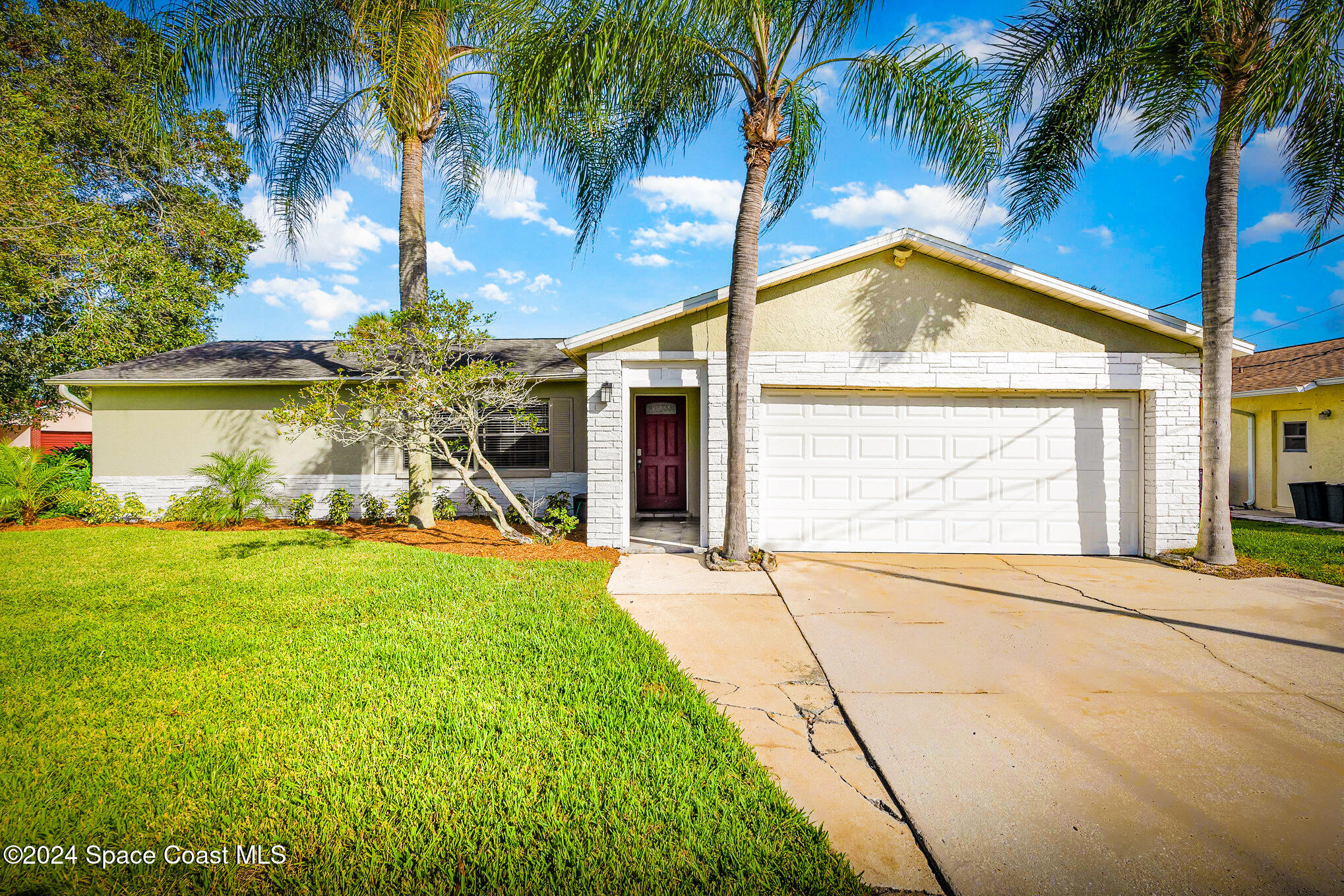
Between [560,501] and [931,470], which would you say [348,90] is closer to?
[560,501]

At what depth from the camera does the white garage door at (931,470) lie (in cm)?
782

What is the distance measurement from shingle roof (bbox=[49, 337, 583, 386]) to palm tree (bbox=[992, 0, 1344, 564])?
26.3 feet

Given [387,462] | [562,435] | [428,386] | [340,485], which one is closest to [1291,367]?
[562,435]

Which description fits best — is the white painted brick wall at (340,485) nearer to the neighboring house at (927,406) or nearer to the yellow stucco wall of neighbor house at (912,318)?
the neighboring house at (927,406)

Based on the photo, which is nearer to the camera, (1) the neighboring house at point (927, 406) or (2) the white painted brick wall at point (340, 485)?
(1) the neighboring house at point (927, 406)

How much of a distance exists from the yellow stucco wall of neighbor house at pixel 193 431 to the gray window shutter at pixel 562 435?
0.29 ft

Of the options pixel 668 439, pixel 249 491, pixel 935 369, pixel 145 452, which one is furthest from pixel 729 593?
pixel 145 452

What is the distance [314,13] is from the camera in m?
8.02

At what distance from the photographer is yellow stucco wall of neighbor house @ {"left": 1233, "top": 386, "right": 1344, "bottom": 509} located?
11703mm

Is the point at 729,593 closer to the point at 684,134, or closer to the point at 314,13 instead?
the point at 684,134

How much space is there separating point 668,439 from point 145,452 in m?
10.2

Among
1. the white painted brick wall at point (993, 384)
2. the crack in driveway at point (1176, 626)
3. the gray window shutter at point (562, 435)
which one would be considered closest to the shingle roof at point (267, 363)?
the gray window shutter at point (562, 435)

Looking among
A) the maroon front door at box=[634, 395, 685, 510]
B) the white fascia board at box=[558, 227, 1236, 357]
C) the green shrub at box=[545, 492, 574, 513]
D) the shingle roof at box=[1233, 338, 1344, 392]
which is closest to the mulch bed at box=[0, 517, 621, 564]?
the green shrub at box=[545, 492, 574, 513]

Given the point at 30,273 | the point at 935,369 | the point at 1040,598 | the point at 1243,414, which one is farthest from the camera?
the point at 1243,414
